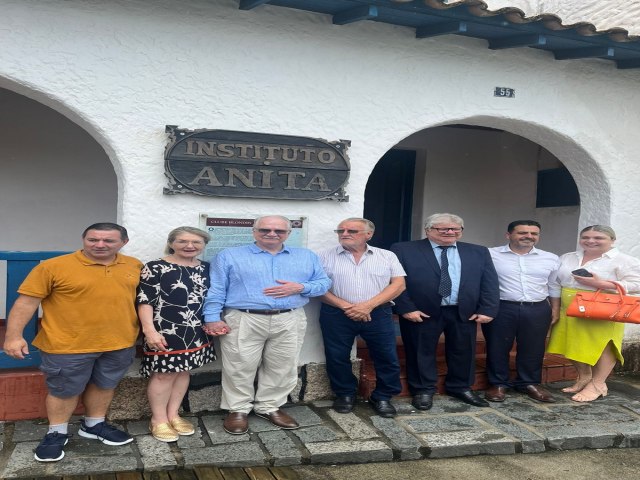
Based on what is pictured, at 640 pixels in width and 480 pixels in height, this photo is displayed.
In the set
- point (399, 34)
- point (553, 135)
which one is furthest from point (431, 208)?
point (399, 34)

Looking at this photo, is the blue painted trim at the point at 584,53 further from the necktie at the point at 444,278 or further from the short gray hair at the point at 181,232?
the short gray hair at the point at 181,232

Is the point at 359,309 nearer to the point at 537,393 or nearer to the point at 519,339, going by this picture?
the point at 519,339

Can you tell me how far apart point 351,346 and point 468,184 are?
3.45 metres

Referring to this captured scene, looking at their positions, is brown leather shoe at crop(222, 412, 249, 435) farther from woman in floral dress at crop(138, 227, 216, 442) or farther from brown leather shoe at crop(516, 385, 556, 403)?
brown leather shoe at crop(516, 385, 556, 403)

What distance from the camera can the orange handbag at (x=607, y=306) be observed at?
4.69 metres

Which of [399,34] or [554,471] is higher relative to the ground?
[399,34]

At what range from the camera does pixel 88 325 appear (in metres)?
3.61

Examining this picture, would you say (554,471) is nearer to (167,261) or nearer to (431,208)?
(167,261)

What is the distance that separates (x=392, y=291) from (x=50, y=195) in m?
3.47

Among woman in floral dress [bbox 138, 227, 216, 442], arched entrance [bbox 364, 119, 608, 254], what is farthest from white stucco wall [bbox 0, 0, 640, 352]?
arched entrance [bbox 364, 119, 608, 254]

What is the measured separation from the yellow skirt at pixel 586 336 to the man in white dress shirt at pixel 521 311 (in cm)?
18

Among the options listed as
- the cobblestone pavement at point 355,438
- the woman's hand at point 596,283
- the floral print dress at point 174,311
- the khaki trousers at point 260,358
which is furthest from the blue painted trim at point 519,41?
the floral print dress at point 174,311

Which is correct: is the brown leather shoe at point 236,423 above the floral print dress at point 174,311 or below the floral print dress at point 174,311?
below

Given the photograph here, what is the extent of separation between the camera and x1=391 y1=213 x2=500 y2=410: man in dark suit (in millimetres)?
4648
